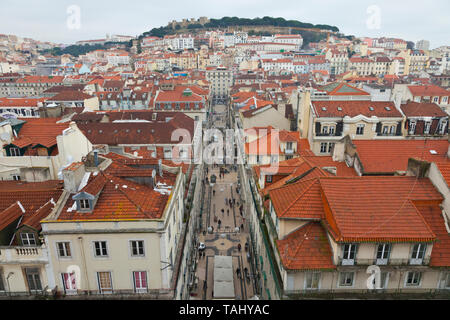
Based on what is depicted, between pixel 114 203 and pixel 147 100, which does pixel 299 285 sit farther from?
pixel 147 100

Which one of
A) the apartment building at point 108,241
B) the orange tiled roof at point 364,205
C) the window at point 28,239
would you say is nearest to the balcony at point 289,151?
the orange tiled roof at point 364,205

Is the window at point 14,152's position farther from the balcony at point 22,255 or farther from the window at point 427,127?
the window at point 427,127

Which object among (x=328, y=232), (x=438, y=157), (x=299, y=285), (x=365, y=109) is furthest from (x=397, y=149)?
(x=299, y=285)

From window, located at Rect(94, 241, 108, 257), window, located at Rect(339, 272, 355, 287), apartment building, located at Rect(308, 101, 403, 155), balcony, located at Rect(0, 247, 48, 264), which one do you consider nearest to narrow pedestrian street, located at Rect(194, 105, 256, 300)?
window, located at Rect(339, 272, 355, 287)

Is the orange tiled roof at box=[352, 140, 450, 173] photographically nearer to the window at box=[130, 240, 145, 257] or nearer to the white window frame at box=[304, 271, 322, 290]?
the white window frame at box=[304, 271, 322, 290]

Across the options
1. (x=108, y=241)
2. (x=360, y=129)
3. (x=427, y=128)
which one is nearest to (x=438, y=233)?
(x=108, y=241)

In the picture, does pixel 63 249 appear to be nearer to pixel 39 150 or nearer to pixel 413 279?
pixel 39 150
